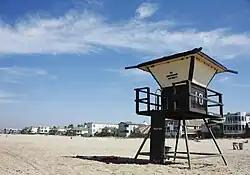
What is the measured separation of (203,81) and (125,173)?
22.8 feet

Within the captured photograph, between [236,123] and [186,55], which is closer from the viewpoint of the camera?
[186,55]

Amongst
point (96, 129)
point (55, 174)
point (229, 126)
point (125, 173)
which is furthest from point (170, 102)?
point (96, 129)

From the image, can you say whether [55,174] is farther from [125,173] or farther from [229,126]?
[229,126]

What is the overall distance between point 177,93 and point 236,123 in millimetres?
99770

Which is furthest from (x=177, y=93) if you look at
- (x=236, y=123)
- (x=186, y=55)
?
(x=236, y=123)

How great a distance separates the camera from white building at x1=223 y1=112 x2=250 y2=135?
4204 inches

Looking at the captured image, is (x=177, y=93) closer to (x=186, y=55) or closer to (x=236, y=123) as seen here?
(x=186, y=55)

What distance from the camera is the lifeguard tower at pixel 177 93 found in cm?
1538

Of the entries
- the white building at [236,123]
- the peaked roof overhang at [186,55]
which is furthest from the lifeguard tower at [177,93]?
the white building at [236,123]

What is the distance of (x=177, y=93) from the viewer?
15984mm

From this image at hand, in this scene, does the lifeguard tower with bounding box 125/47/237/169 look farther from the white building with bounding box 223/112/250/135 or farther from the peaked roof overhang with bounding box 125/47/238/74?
the white building with bounding box 223/112/250/135

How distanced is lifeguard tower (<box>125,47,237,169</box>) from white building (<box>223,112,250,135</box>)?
93471 mm

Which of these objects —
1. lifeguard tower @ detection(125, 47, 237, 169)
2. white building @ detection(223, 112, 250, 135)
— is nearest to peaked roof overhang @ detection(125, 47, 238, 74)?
lifeguard tower @ detection(125, 47, 237, 169)

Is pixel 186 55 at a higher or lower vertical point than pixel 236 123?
higher
